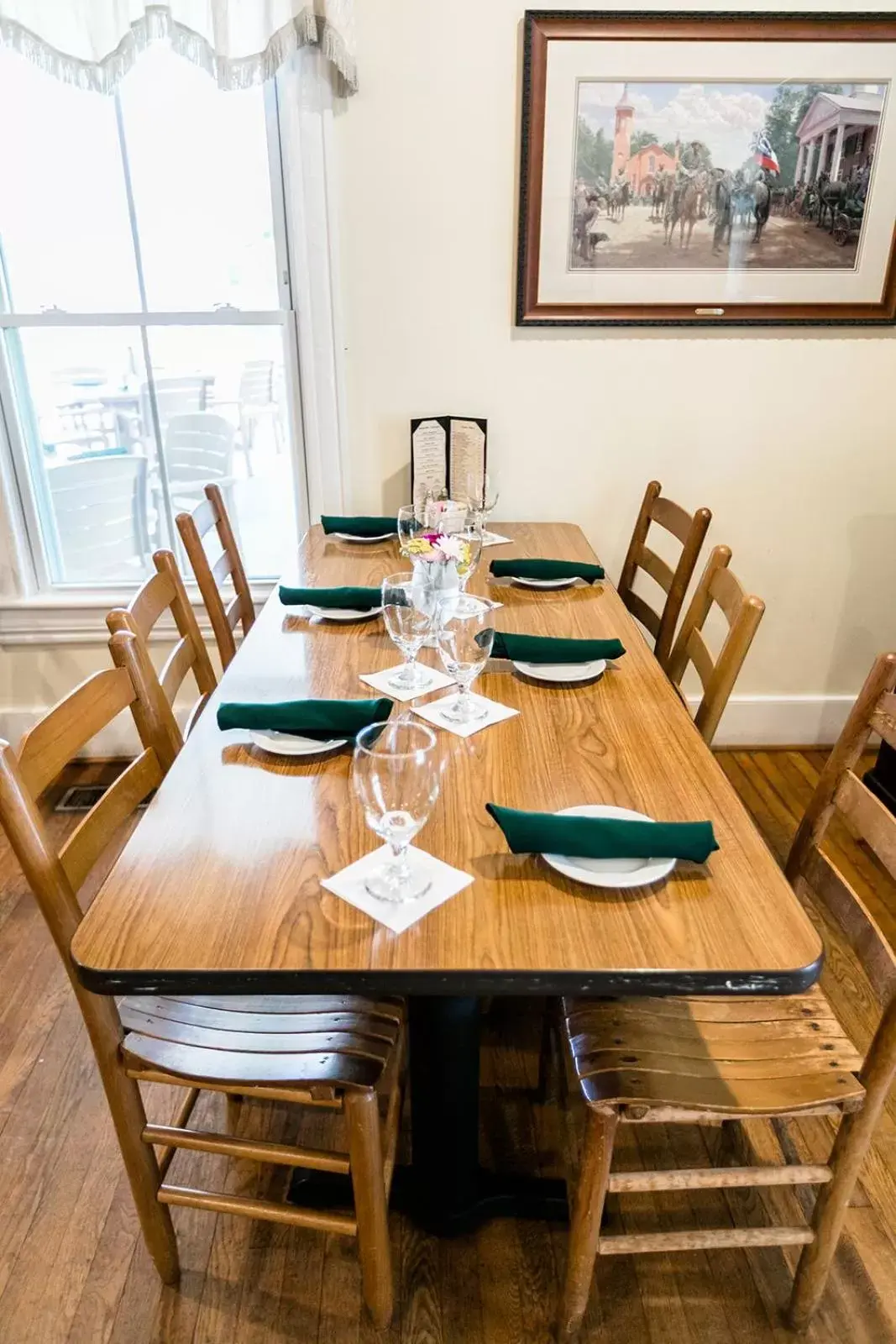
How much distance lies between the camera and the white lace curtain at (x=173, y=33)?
195cm

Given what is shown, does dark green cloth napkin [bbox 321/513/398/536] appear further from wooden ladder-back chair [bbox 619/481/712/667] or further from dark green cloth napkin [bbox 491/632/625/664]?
dark green cloth napkin [bbox 491/632/625/664]

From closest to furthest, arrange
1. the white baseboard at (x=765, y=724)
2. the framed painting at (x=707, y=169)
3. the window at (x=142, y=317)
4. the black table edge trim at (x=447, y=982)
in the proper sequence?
1. the black table edge trim at (x=447, y=982)
2. the framed painting at (x=707, y=169)
3. the window at (x=142, y=317)
4. the white baseboard at (x=765, y=724)

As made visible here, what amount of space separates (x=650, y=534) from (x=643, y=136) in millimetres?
998

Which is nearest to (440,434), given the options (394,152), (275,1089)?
(394,152)

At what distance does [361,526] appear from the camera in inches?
87.2

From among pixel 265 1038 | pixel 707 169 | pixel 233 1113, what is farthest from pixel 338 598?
pixel 707 169

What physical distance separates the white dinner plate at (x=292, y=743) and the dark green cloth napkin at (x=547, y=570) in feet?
2.54

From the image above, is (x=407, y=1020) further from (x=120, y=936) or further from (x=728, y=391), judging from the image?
(x=728, y=391)

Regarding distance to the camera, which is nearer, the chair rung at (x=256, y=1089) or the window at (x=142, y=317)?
the chair rung at (x=256, y=1089)

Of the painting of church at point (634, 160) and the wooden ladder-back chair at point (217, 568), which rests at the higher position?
the painting of church at point (634, 160)

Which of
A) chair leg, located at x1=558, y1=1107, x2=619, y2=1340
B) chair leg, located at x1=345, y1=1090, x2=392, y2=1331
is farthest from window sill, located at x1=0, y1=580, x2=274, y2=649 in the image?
chair leg, located at x1=558, y1=1107, x2=619, y2=1340

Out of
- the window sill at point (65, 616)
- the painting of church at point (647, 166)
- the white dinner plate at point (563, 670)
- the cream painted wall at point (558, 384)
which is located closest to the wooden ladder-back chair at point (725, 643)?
the white dinner plate at point (563, 670)

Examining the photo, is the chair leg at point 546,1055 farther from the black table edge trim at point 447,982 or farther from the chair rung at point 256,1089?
the black table edge trim at point 447,982

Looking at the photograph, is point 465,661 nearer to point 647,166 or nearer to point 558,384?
point 558,384
